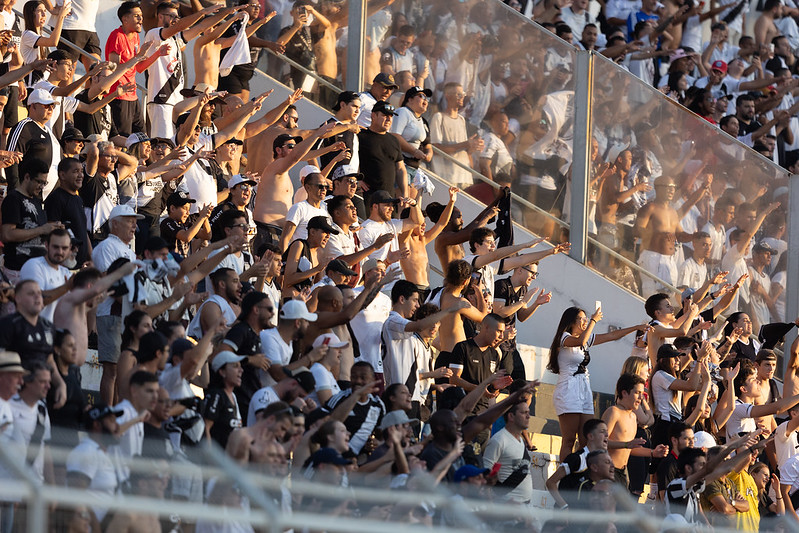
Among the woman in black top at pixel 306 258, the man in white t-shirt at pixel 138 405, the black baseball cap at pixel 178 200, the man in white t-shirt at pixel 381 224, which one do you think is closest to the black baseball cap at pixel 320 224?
the woman in black top at pixel 306 258

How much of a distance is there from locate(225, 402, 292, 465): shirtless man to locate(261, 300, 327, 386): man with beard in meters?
1.17

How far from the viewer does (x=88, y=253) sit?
10.5 metres

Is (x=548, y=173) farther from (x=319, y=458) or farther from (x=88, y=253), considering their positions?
(x=319, y=458)

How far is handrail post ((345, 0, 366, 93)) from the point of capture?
15109 mm

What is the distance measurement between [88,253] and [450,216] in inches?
153

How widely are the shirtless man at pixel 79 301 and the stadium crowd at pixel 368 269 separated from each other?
2 centimetres

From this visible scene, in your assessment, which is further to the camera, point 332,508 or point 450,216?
point 450,216

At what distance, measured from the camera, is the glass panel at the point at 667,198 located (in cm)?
1525

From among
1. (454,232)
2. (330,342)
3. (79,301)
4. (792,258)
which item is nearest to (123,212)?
(79,301)

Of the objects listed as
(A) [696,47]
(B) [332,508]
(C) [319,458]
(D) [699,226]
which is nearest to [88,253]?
(C) [319,458]

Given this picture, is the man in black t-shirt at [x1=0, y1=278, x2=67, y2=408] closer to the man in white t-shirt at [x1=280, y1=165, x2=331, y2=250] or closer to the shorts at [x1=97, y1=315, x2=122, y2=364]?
the shorts at [x1=97, y1=315, x2=122, y2=364]

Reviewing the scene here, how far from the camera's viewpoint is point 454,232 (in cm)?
1323

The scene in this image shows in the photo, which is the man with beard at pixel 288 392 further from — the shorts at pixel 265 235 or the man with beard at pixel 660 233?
the man with beard at pixel 660 233

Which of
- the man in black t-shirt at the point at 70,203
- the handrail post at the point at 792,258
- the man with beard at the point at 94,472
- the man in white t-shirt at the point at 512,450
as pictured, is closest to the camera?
the man with beard at the point at 94,472
